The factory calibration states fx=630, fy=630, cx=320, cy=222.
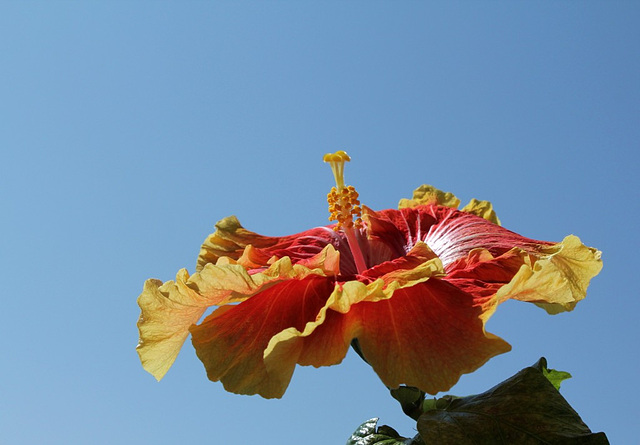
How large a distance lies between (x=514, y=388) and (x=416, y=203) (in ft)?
3.83

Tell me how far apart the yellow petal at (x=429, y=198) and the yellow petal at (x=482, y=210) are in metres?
0.07

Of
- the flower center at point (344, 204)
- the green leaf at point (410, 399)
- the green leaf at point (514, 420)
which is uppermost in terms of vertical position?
the flower center at point (344, 204)

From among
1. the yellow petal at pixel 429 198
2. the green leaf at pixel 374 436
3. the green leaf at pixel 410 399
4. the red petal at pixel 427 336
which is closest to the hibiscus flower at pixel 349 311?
the red petal at pixel 427 336

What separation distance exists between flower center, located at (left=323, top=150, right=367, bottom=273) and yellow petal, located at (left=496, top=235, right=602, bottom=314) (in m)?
0.56

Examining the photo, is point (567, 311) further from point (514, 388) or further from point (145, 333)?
point (145, 333)

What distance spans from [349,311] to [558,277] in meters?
0.50

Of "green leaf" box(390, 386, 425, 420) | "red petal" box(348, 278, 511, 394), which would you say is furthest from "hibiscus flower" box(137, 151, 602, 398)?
"green leaf" box(390, 386, 425, 420)

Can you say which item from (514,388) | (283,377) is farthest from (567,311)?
(283,377)

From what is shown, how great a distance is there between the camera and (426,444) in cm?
152

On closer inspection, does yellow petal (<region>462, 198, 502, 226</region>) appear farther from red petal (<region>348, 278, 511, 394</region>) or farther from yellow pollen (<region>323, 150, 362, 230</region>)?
red petal (<region>348, 278, 511, 394</region>)

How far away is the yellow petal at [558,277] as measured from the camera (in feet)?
4.76

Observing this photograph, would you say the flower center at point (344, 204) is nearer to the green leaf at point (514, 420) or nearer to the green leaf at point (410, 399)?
the green leaf at point (410, 399)

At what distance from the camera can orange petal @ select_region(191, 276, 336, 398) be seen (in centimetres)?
152

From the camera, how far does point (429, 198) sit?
2680 millimetres
